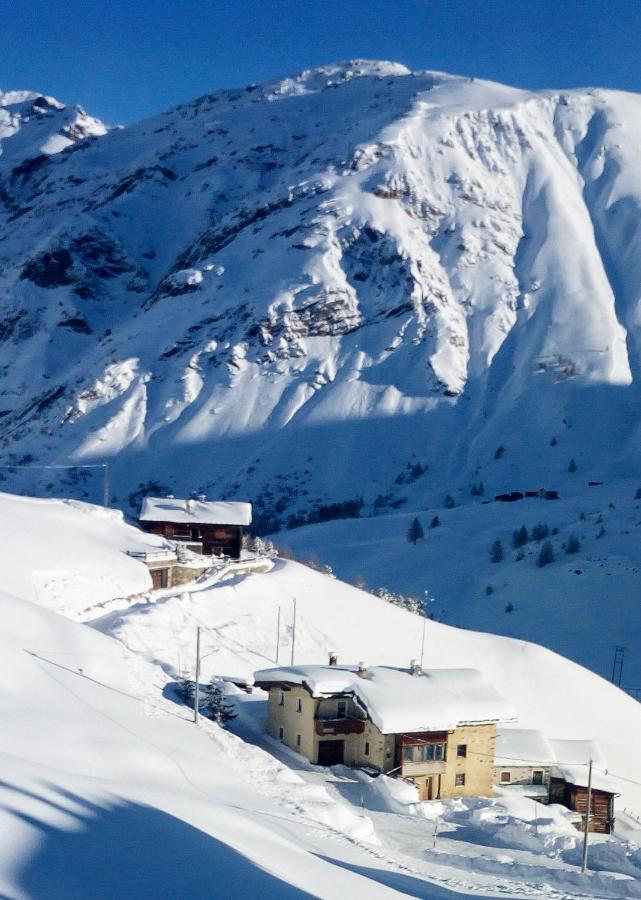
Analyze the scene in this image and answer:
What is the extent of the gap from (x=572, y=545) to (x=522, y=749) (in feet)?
148

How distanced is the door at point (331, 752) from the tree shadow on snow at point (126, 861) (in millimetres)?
15223

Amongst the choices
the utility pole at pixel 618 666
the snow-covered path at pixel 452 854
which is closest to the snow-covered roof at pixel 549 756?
the snow-covered path at pixel 452 854

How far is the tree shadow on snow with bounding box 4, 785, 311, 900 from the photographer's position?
11.0 metres

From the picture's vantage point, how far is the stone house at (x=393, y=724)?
28.5 m

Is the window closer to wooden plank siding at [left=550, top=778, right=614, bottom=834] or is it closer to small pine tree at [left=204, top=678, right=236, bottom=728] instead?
wooden plank siding at [left=550, top=778, right=614, bottom=834]

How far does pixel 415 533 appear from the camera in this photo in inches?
3302

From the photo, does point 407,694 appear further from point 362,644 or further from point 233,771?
point 362,644

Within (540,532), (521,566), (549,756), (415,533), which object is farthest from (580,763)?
(415,533)

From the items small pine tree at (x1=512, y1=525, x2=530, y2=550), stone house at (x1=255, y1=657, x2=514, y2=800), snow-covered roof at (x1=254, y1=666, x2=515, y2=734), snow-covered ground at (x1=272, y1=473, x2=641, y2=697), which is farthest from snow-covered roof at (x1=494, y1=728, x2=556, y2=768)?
small pine tree at (x1=512, y1=525, x2=530, y2=550)

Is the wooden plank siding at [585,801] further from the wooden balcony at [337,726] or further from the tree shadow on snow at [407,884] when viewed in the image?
the tree shadow on snow at [407,884]

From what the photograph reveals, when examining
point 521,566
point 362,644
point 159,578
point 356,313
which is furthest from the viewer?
point 356,313

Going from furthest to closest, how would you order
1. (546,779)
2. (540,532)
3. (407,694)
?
(540,532)
(546,779)
(407,694)

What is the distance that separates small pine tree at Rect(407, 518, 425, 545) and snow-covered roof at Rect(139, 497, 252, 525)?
1168 inches

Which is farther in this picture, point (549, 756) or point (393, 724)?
point (549, 756)
